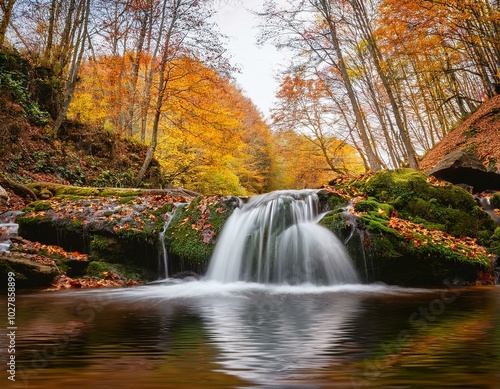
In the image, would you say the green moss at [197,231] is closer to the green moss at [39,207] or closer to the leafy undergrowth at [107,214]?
the leafy undergrowth at [107,214]

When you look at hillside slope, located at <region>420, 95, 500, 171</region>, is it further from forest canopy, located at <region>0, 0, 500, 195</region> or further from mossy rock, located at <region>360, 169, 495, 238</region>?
mossy rock, located at <region>360, 169, 495, 238</region>

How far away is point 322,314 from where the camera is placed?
13.4 feet

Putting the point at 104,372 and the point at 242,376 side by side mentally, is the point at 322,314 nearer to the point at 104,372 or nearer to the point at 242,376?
the point at 242,376

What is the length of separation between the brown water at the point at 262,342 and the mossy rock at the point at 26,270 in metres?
1.25

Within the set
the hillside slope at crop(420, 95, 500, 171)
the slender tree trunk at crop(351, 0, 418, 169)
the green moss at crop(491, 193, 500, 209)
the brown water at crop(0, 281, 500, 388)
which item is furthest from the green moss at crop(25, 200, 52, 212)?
the hillside slope at crop(420, 95, 500, 171)

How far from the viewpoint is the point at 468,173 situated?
10.0 metres

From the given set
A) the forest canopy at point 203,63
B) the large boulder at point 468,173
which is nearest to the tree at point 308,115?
the forest canopy at point 203,63

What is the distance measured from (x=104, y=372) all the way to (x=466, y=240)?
7.35 m

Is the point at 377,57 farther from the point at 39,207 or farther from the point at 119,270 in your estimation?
the point at 39,207

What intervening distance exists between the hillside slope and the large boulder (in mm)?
2938

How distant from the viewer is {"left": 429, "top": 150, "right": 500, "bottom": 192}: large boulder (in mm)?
9953

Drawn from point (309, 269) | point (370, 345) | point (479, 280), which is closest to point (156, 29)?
point (309, 269)

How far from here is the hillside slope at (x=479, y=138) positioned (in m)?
14.0

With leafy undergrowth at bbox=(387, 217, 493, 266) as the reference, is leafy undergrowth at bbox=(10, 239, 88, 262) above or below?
above
